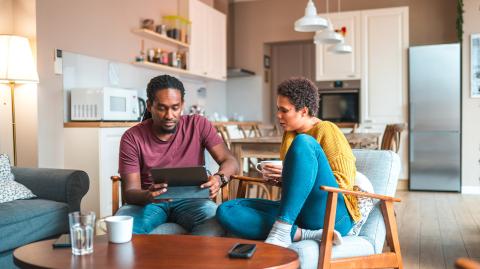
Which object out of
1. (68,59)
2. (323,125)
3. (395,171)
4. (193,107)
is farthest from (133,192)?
(193,107)

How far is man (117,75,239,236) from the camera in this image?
214 centimetres

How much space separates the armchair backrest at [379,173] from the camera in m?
2.12

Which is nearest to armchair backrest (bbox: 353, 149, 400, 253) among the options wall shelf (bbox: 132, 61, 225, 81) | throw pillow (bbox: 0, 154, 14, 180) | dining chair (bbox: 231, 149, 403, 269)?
dining chair (bbox: 231, 149, 403, 269)

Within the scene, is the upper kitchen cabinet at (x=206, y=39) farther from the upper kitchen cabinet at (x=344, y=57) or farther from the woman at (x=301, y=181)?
the woman at (x=301, y=181)

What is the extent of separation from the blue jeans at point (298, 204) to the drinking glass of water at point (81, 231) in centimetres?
63

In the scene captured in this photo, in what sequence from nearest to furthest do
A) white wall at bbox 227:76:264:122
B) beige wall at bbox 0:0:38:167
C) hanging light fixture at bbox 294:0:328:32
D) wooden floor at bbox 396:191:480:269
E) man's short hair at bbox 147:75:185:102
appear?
man's short hair at bbox 147:75:185:102 < wooden floor at bbox 396:191:480:269 < beige wall at bbox 0:0:38:167 < hanging light fixture at bbox 294:0:328:32 < white wall at bbox 227:76:264:122

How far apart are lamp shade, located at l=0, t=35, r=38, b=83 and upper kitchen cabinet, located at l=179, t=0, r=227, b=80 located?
8.09 ft

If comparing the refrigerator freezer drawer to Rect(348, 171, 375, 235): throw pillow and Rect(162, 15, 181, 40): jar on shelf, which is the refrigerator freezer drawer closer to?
Rect(162, 15, 181, 40): jar on shelf

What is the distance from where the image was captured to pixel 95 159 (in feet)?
12.8

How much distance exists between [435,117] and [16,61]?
4528mm

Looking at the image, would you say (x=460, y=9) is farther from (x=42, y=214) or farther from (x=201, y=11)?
(x=42, y=214)

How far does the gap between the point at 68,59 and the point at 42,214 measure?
76.5 inches

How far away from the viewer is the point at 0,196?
262 cm

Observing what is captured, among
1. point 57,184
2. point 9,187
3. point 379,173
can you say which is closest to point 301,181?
point 379,173
